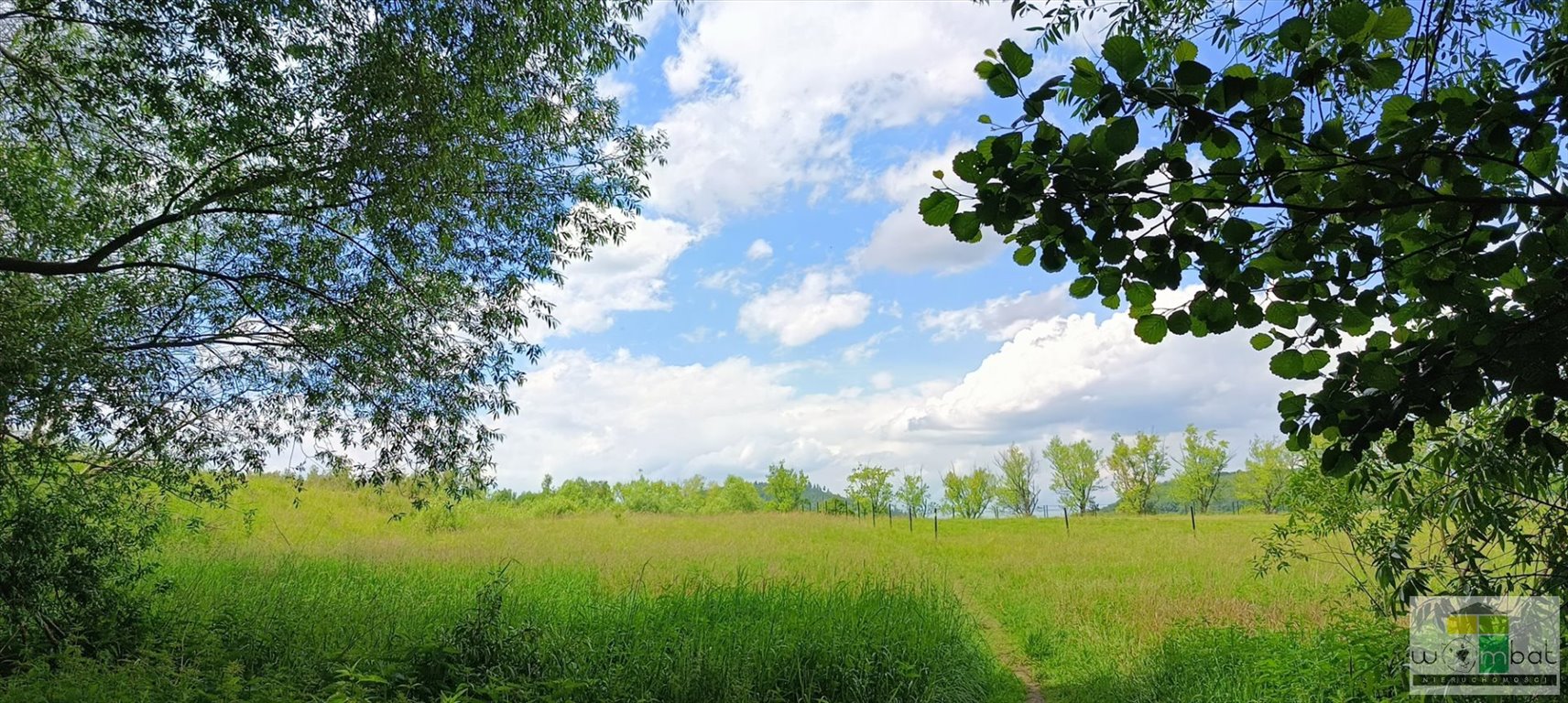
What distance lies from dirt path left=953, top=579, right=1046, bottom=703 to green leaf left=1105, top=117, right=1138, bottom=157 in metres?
7.36

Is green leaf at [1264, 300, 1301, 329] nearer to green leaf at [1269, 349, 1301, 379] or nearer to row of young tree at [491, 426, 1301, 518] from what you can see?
green leaf at [1269, 349, 1301, 379]

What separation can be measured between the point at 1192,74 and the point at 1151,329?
1.79ft

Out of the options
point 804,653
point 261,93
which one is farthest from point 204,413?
point 804,653

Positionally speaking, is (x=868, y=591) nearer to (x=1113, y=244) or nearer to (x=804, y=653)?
(x=804, y=653)

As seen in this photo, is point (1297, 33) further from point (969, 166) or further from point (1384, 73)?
point (969, 166)

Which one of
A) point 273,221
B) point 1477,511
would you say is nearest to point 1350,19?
point 1477,511

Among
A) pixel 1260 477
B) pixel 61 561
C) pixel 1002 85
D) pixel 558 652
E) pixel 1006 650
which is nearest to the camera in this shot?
pixel 1002 85

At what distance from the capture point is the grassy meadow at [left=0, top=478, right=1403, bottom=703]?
18.9ft

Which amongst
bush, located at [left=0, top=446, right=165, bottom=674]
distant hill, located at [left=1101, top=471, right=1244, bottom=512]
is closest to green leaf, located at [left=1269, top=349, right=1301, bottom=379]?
bush, located at [left=0, top=446, right=165, bottom=674]

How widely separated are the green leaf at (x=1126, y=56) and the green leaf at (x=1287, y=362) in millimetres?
811

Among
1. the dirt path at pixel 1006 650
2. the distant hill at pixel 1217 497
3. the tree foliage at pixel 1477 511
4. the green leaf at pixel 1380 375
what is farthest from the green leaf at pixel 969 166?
the distant hill at pixel 1217 497

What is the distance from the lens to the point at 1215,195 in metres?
1.53

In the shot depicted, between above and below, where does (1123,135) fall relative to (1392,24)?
below

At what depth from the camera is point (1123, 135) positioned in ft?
4.31
